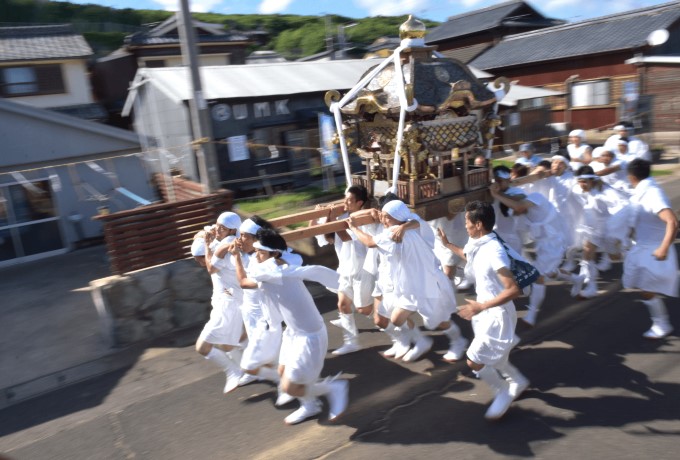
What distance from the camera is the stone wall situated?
627cm

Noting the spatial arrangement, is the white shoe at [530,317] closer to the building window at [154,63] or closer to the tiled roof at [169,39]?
the tiled roof at [169,39]

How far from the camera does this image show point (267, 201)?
13.8 meters

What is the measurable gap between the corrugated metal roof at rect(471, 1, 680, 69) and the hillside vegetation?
17836 millimetres

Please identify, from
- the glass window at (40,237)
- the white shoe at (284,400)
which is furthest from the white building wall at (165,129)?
the white shoe at (284,400)

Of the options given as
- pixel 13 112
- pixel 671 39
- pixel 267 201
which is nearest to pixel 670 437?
pixel 267 201

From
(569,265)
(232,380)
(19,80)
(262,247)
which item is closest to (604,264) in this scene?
(569,265)

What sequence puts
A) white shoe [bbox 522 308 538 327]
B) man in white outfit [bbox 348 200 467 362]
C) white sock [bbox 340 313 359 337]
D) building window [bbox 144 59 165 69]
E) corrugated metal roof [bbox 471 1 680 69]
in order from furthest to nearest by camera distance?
building window [bbox 144 59 165 69]
corrugated metal roof [bbox 471 1 680 69]
white shoe [bbox 522 308 538 327]
white sock [bbox 340 313 359 337]
man in white outfit [bbox 348 200 467 362]

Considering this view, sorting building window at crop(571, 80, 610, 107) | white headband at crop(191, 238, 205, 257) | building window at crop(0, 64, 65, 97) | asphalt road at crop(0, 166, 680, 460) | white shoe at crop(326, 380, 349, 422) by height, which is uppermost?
building window at crop(0, 64, 65, 97)

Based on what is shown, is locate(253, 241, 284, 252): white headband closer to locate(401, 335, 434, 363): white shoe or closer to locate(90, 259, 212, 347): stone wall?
locate(401, 335, 434, 363): white shoe

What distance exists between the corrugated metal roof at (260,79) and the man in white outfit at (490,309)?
1155cm

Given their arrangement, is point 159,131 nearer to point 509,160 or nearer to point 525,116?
point 509,160

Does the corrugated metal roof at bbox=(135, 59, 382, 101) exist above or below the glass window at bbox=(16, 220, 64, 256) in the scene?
above

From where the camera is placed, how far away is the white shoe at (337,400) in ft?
14.4

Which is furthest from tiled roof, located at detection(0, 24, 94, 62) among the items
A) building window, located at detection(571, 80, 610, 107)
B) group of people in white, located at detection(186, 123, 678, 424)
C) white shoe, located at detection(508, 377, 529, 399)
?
white shoe, located at detection(508, 377, 529, 399)
